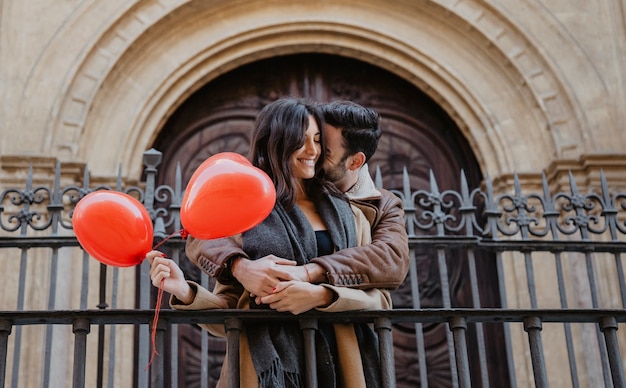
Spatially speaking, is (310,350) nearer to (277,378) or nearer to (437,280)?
(277,378)

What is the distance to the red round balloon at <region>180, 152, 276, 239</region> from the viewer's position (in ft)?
7.25

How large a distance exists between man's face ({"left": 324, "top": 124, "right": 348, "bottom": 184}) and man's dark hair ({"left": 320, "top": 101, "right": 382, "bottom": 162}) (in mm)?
14

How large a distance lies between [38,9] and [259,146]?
4.34 meters

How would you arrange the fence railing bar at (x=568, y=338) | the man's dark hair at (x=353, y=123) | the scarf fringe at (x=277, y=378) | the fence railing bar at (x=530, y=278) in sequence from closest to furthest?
1. the scarf fringe at (x=277, y=378)
2. the man's dark hair at (x=353, y=123)
3. the fence railing bar at (x=568, y=338)
4. the fence railing bar at (x=530, y=278)

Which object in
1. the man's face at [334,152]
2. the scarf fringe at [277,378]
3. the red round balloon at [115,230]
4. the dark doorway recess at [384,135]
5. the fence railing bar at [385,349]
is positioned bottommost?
the scarf fringe at [277,378]

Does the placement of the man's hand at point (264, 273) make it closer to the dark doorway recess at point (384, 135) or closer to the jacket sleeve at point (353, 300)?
the jacket sleeve at point (353, 300)

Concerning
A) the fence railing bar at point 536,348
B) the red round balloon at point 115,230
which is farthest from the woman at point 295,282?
the fence railing bar at point 536,348

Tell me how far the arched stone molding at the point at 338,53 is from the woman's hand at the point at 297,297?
3907 mm

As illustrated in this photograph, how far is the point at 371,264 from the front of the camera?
7.48ft

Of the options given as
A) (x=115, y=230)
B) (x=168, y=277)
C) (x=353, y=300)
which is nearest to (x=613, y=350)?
(x=353, y=300)

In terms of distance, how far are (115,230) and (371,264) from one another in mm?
718

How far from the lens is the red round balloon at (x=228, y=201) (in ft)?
7.25

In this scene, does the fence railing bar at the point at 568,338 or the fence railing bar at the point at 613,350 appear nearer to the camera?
the fence railing bar at the point at 613,350

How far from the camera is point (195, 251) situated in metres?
2.40
